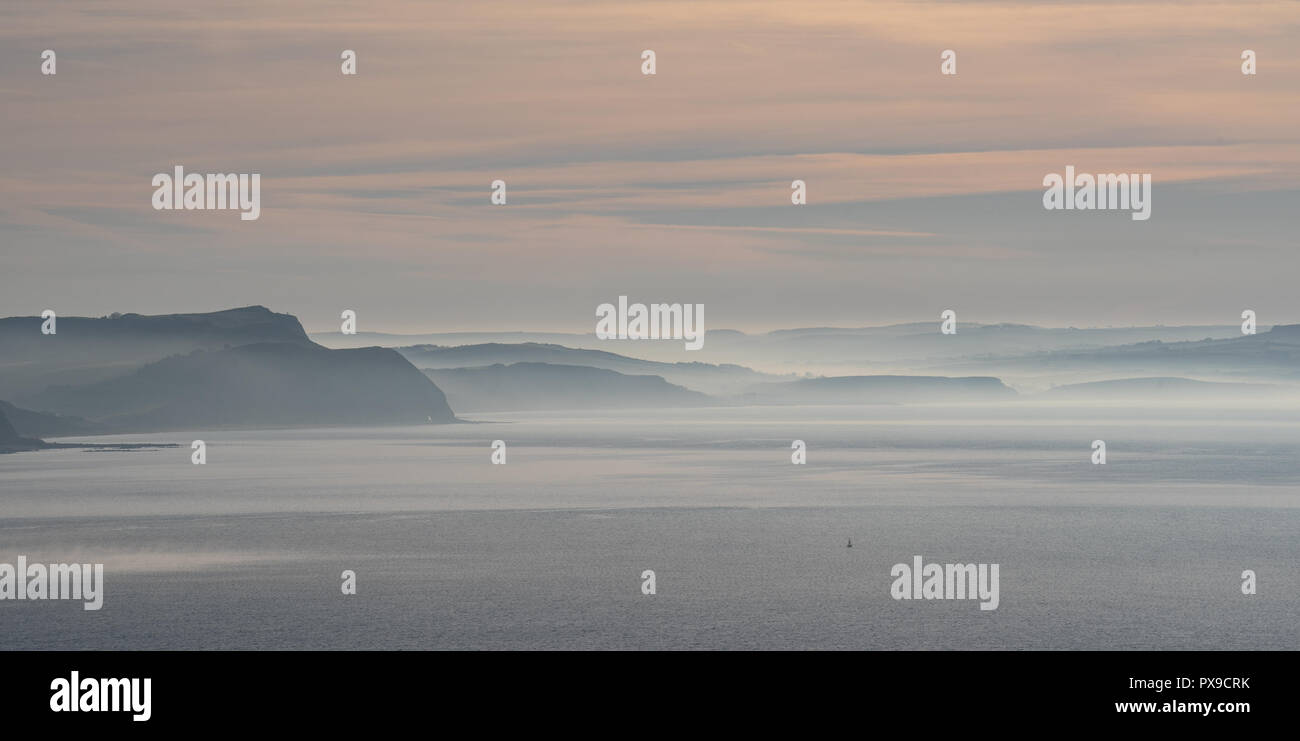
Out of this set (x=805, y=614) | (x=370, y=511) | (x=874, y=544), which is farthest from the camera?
(x=370, y=511)

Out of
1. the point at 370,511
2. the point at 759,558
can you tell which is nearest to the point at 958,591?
the point at 759,558
